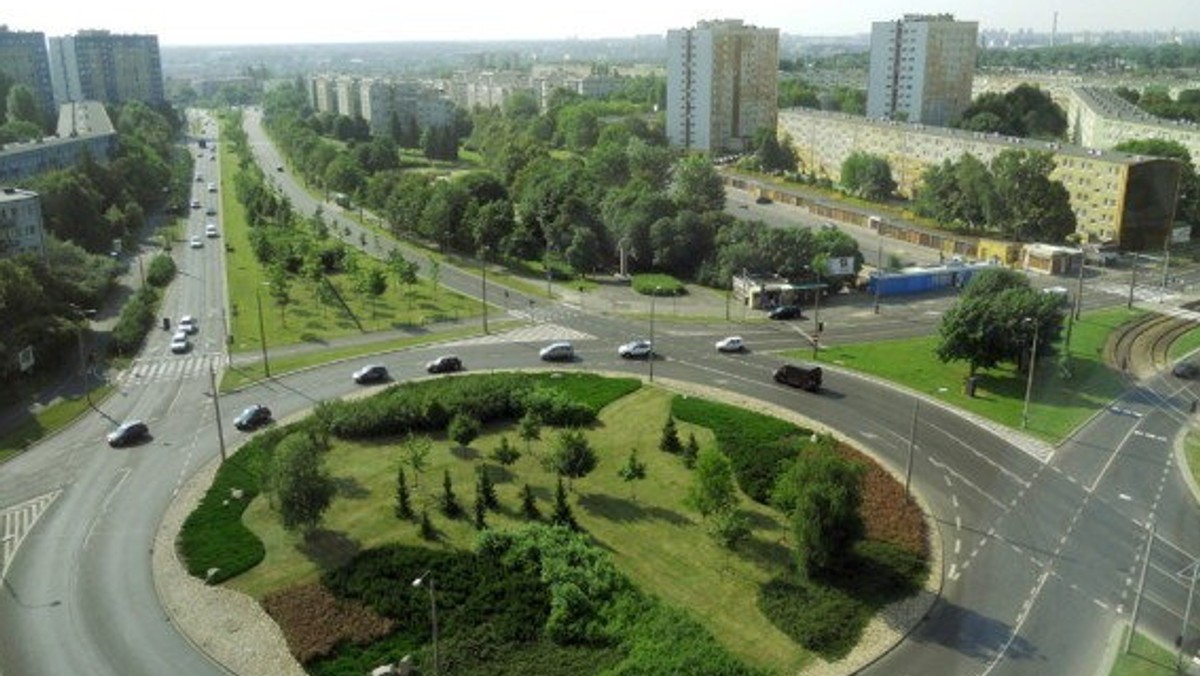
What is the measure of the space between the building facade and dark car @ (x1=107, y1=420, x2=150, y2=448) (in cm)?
3286

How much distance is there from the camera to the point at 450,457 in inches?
1944

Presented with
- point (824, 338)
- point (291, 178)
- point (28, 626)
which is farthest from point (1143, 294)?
point (291, 178)

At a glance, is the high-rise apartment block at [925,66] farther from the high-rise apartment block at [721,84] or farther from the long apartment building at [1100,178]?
the long apartment building at [1100,178]

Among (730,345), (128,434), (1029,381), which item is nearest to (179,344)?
(128,434)

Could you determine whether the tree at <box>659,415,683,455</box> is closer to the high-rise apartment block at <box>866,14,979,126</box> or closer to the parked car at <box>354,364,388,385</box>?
the parked car at <box>354,364,388,385</box>

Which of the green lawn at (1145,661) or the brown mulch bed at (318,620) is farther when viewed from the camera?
the brown mulch bed at (318,620)

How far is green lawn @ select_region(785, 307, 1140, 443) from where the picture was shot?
54.9 metres

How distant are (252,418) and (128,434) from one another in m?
6.48

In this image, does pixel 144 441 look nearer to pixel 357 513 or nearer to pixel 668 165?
pixel 357 513

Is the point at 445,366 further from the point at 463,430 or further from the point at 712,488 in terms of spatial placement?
the point at 712,488

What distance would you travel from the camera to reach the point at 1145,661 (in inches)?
1298

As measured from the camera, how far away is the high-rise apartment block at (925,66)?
17275 centimetres

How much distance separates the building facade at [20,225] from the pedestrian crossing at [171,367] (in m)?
19.3

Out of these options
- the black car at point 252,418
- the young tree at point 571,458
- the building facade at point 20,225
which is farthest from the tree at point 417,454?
the building facade at point 20,225
